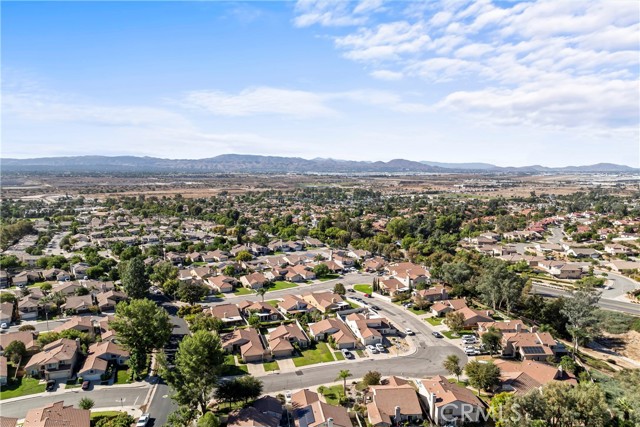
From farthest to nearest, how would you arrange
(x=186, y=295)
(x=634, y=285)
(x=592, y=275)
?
1. (x=592, y=275)
2. (x=634, y=285)
3. (x=186, y=295)

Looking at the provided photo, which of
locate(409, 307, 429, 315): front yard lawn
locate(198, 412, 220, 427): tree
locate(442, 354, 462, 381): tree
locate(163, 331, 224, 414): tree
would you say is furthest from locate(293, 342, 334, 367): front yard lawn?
locate(409, 307, 429, 315): front yard lawn

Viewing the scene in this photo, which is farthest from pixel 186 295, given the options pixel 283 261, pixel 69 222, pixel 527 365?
pixel 69 222

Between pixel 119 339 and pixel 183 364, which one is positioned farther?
pixel 119 339

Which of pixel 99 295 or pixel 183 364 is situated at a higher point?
pixel 183 364

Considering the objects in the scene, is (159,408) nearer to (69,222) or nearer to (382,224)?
(382,224)

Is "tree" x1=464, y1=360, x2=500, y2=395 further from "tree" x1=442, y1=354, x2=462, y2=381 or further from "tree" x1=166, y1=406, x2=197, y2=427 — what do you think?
"tree" x1=166, y1=406, x2=197, y2=427

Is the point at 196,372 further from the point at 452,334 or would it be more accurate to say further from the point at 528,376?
the point at 452,334

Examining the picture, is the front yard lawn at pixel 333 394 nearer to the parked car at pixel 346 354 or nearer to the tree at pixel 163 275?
the parked car at pixel 346 354
